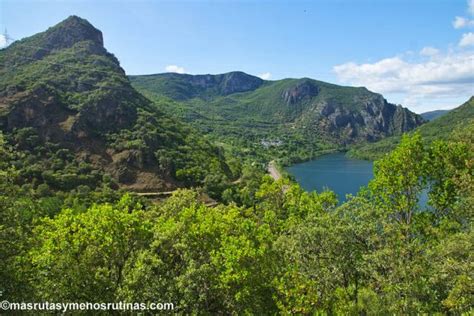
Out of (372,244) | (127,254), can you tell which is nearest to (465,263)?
(372,244)

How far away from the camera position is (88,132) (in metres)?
93.3

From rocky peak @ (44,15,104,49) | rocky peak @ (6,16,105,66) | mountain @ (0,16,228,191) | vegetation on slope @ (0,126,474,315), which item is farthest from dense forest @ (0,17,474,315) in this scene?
rocky peak @ (44,15,104,49)

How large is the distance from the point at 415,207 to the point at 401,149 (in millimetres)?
3971

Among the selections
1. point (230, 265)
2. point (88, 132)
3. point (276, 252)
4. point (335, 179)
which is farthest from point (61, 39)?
point (230, 265)

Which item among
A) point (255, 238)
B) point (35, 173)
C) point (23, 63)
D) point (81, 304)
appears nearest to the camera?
point (81, 304)

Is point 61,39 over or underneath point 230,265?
over

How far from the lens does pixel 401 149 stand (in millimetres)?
23047

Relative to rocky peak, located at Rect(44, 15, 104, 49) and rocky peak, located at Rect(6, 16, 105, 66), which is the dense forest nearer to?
rocky peak, located at Rect(6, 16, 105, 66)

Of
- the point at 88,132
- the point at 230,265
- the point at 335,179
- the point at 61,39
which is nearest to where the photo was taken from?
the point at 230,265

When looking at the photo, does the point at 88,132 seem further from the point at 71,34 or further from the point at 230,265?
the point at 230,265

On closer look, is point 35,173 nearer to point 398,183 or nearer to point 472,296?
point 398,183

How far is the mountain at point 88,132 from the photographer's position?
81062mm

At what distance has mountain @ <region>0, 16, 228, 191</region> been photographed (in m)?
81.1

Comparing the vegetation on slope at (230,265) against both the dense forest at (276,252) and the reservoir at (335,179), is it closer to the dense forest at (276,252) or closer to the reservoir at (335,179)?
the dense forest at (276,252)
